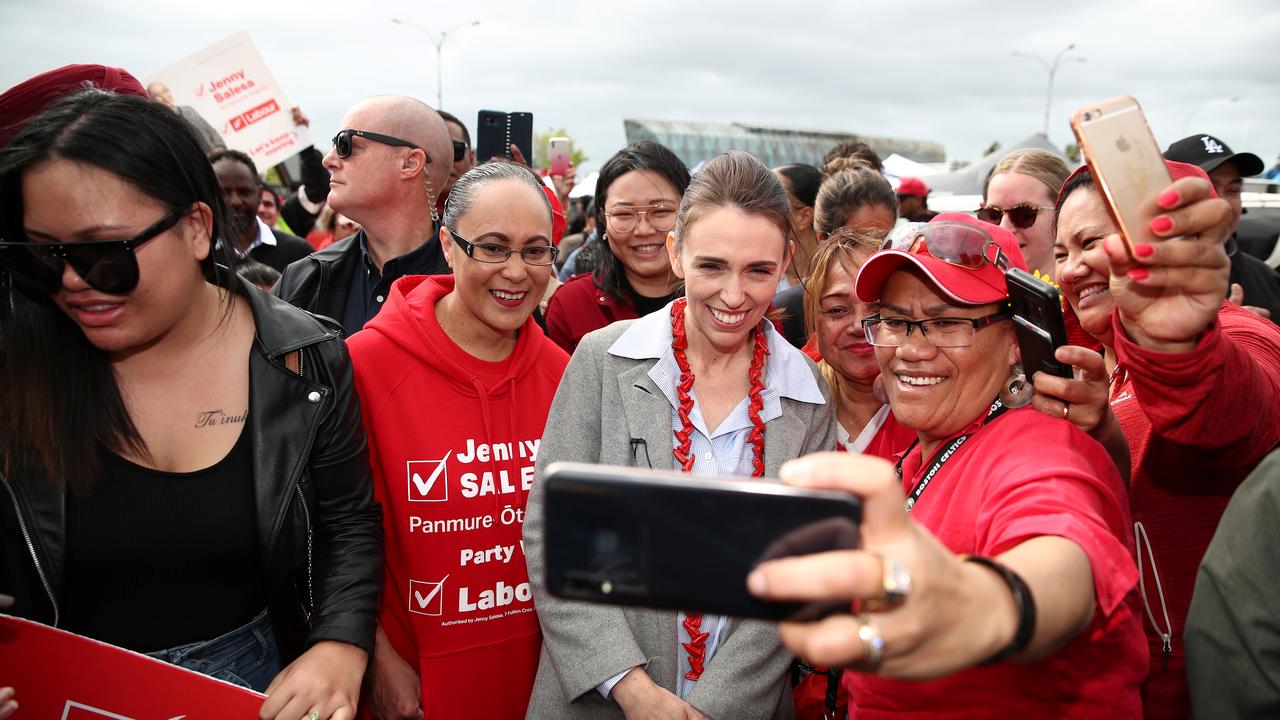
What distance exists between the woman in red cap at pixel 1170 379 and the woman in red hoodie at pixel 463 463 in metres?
1.75

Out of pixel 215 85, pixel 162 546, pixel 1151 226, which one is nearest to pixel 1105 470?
pixel 1151 226

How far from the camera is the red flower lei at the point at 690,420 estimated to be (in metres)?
2.46

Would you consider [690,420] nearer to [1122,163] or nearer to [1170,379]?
[1170,379]

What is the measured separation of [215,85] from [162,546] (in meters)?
6.45

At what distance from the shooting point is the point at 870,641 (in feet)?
3.35

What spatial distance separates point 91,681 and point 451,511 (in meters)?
1.09

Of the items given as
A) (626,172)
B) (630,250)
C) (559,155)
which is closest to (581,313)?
(630,250)

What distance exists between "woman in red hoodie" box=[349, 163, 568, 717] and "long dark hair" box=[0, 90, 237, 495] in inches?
34.6

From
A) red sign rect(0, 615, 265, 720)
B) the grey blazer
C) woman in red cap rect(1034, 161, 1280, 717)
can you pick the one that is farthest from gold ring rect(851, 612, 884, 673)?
red sign rect(0, 615, 265, 720)

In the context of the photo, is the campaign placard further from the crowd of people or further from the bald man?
the crowd of people

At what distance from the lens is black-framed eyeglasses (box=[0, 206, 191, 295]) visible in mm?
1865

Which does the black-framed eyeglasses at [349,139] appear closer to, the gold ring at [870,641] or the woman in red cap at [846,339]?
the woman in red cap at [846,339]

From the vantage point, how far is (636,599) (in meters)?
1.09

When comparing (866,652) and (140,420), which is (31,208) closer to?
(140,420)
